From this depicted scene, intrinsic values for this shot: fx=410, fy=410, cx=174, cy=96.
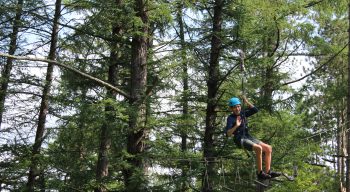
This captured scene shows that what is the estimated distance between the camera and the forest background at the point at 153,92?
8.68m

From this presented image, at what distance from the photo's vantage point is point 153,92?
9.67 m

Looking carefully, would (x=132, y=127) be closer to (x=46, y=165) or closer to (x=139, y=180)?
(x=139, y=180)

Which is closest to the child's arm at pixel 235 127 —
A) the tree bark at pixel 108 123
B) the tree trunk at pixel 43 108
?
the tree bark at pixel 108 123

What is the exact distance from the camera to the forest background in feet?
28.5

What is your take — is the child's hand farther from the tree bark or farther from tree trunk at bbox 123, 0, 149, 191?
the tree bark

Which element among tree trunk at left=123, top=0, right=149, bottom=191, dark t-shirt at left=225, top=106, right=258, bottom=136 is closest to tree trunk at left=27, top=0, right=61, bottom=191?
tree trunk at left=123, top=0, right=149, bottom=191

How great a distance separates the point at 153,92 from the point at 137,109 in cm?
127

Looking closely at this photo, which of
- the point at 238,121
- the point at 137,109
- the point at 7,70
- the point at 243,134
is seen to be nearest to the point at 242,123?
the point at 238,121

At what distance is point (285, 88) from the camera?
1248cm

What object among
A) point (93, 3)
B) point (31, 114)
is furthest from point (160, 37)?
point (31, 114)

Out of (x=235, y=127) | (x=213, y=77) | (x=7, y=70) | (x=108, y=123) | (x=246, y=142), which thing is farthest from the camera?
(x=7, y=70)

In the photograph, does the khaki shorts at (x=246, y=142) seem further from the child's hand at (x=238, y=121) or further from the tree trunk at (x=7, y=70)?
the tree trunk at (x=7, y=70)

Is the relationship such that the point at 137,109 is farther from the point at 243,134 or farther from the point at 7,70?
the point at 7,70

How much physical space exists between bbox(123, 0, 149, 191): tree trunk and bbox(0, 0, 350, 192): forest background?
23 mm
